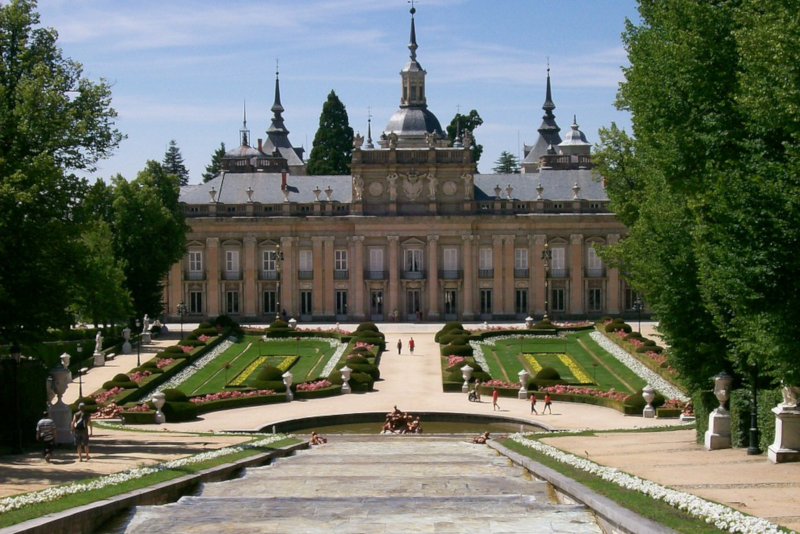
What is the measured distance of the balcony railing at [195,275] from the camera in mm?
78375

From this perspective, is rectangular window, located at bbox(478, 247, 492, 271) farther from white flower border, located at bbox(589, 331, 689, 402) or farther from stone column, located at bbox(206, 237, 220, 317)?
stone column, located at bbox(206, 237, 220, 317)

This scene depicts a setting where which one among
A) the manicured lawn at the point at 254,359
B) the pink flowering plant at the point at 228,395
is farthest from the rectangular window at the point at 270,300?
the pink flowering plant at the point at 228,395

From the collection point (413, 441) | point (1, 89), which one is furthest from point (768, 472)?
point (1, 89)

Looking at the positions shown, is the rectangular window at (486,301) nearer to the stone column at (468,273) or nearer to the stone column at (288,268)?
the stone column at (468,273)

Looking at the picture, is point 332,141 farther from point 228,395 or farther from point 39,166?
point 39,166

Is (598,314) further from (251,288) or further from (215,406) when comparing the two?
(215,406)

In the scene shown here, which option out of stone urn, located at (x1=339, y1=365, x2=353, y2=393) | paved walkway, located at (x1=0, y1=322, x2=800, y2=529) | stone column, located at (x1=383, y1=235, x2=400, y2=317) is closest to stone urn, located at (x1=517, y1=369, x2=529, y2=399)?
paved walkway, located at (x1=0, y1=322, x2=800, y2=529)

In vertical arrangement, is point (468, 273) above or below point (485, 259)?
below

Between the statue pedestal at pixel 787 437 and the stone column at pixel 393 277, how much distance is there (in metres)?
55.4

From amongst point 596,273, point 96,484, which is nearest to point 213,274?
point 596,273

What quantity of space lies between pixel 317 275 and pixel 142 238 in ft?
51.4

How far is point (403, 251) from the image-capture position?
256ft

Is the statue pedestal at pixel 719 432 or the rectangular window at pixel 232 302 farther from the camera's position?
the rectangular window at pixel 232 302

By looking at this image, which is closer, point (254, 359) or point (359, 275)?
point (254, 359)
